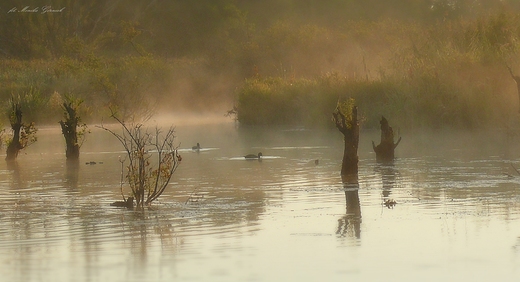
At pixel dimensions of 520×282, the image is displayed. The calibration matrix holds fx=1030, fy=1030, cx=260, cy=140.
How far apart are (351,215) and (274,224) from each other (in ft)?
3.75

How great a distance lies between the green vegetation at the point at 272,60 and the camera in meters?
31.2

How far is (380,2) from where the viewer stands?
319ft

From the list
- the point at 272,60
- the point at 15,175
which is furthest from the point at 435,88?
the point at 272,60

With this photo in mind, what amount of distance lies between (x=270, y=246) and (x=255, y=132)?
27544 millimetres

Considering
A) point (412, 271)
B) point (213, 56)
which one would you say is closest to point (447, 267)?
point (412, 271)

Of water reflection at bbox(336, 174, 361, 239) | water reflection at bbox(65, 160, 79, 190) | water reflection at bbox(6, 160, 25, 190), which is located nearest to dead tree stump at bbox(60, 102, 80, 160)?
water reflection at bbox(65, 160, 79, 190)

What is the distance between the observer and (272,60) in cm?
6306

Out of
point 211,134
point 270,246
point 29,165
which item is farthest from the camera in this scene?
point 211,134

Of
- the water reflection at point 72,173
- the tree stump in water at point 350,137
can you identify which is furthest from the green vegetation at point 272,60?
the tree stump in water at point 350,137

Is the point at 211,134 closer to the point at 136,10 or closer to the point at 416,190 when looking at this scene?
the point at 416,190

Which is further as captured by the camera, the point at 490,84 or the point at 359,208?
the point at 490,84

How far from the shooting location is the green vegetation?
31250mm

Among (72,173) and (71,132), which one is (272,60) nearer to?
(71,132)

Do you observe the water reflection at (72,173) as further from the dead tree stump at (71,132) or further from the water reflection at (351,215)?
the water reflection at (351,215)
